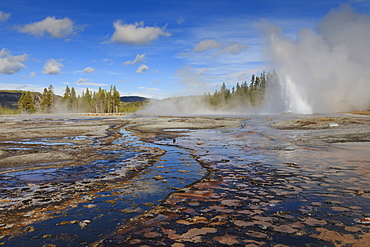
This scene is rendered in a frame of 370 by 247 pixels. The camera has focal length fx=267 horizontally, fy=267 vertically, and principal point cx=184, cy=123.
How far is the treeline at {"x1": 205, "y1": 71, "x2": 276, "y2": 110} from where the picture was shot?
5507 inches

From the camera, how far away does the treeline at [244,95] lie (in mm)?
139875

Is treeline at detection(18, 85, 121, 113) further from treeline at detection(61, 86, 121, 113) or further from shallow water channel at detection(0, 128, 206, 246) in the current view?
shallow water channel at detection(0, 128, 206, 246)

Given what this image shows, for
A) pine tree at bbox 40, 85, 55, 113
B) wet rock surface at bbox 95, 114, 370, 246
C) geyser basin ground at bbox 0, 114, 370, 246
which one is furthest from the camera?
pine tree at bbox 40, 85, 55, 113

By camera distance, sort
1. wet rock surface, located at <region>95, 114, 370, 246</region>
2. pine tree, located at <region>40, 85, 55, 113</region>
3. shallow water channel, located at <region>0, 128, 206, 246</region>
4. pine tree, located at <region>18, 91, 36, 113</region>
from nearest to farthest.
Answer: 1. wet rock surface, located at <region>95, 114, 370, 246</region>
2. shallow water channel, located at <region>0, 128, 206, 246</region>
3. pine tree, located at <region>18, 91, 36, 113</region>
4. pine tree, located at <region>40, 85, 55, 113</region>

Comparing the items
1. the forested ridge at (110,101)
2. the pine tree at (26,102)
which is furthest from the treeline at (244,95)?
the pine tree at (26,102)

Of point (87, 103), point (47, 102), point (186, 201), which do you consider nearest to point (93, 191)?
point (186, 201)

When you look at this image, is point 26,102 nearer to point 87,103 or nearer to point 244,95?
point 87,103

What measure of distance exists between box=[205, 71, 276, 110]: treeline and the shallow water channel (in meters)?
129

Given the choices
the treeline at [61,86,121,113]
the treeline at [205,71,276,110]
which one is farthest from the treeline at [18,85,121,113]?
the treeline at [205,71,276,110]

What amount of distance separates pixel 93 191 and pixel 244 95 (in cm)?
14902

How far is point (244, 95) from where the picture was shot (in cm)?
15125

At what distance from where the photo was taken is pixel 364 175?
29.5ft

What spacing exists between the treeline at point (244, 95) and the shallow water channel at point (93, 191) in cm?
12874

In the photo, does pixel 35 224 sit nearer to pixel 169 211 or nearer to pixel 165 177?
pixel 169 211
